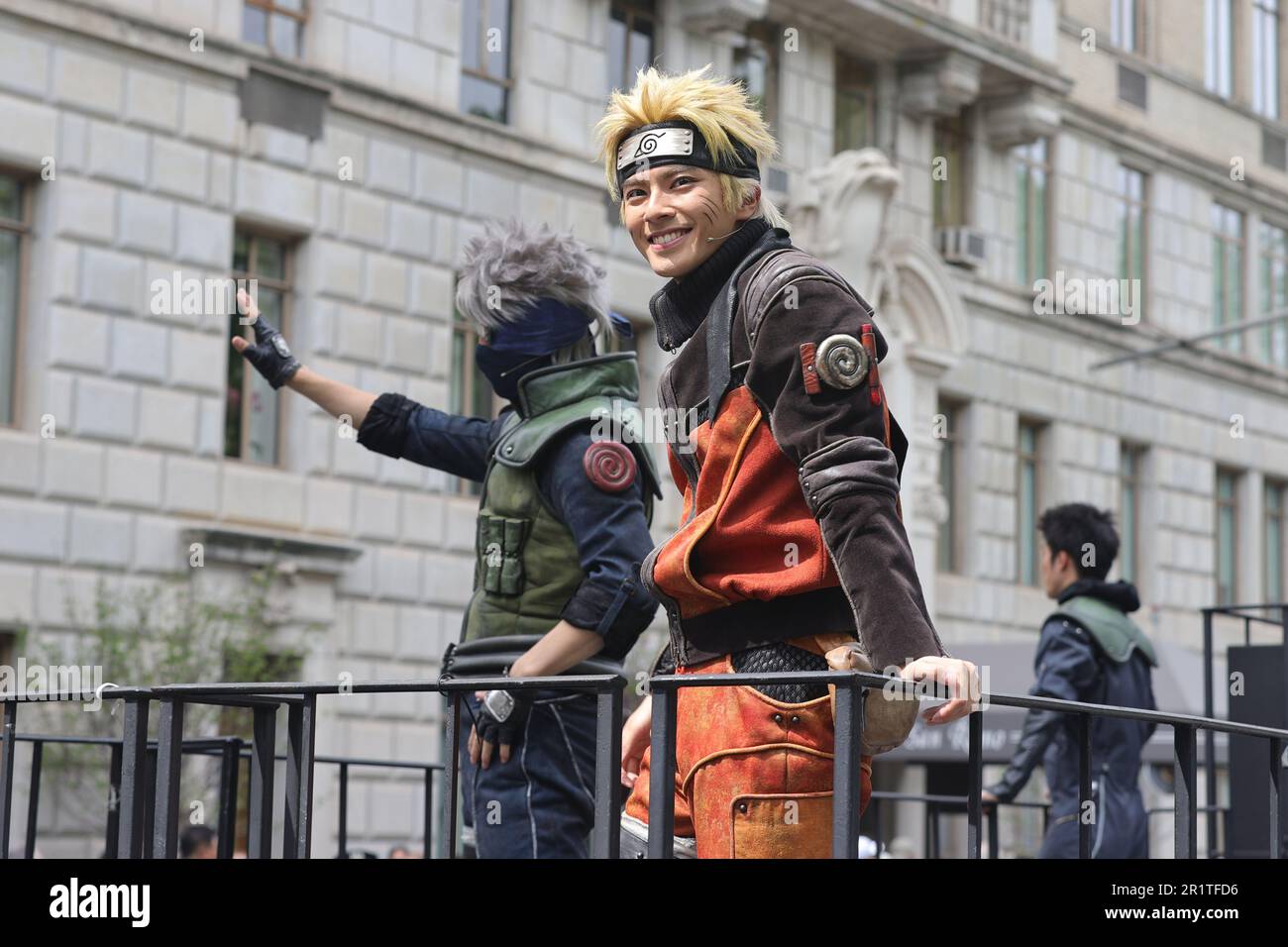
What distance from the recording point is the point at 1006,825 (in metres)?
24.5

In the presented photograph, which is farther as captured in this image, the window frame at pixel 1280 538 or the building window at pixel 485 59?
the window frame at pixel 1280 538

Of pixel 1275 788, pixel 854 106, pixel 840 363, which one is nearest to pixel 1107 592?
pixel 1275 788

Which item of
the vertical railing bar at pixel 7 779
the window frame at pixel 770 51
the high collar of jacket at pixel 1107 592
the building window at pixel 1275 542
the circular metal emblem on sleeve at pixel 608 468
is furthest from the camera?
the building window at pixel 1275 542

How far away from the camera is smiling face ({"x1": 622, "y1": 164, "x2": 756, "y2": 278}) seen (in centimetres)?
411

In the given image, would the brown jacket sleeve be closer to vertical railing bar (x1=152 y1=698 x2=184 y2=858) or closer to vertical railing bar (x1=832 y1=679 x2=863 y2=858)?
vertical railing bar (x1=832 y1=679 x2=863 y2=858)

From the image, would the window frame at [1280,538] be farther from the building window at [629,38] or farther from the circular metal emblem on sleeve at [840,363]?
the circular metal emblem on sleeve at [840,363]

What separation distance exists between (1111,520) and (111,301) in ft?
34.6

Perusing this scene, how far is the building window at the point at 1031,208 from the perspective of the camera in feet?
93.8

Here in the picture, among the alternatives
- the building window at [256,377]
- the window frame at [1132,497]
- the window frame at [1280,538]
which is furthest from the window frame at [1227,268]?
the building window at [256,377]

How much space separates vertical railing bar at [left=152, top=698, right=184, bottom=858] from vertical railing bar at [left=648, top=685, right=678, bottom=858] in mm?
1081

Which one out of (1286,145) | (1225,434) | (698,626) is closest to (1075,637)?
(698,626)

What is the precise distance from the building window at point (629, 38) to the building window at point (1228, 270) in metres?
12.5

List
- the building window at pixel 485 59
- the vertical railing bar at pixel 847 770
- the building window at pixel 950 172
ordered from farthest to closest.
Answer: the building window at pixel 950 172 < the building window at pixel 485 59 < the vertical railing bar at pixel 847 770

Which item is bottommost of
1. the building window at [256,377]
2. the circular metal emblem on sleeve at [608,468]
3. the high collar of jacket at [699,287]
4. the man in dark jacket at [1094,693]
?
the man in dark jacket at [1094,693]
